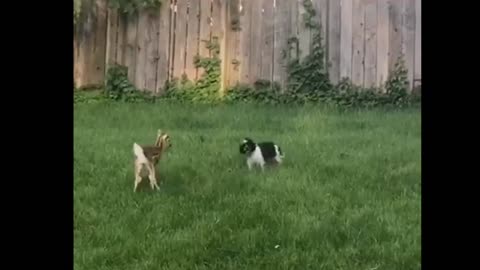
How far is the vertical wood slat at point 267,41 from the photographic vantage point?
1054 mm

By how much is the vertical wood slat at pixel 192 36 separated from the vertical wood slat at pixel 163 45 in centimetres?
3

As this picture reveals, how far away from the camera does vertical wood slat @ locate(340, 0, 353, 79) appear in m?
1.06

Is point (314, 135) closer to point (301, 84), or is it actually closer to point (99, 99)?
point (301, 84)

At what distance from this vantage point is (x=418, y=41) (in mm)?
1016

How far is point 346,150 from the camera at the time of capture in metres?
1.06

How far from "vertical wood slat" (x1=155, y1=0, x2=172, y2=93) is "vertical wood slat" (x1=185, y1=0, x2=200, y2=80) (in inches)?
1.1

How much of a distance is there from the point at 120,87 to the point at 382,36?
37cm

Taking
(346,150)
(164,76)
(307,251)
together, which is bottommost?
(307,251)

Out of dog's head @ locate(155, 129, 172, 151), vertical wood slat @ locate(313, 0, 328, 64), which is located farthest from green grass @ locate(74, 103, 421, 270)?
vertical wood slat @ locate(313, 0, 328, 64)

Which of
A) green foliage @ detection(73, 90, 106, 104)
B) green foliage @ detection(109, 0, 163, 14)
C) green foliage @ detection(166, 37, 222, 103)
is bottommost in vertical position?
green foliage @ detection(73, 90, 106, 104)

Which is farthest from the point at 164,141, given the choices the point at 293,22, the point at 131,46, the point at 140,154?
the point at 293,22

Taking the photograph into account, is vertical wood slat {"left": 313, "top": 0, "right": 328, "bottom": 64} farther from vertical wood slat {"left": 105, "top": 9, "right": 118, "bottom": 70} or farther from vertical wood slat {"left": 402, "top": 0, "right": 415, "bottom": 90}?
vertical wood slat {"left": 105, "top": 9, "right": 118, "bottom": 70}
